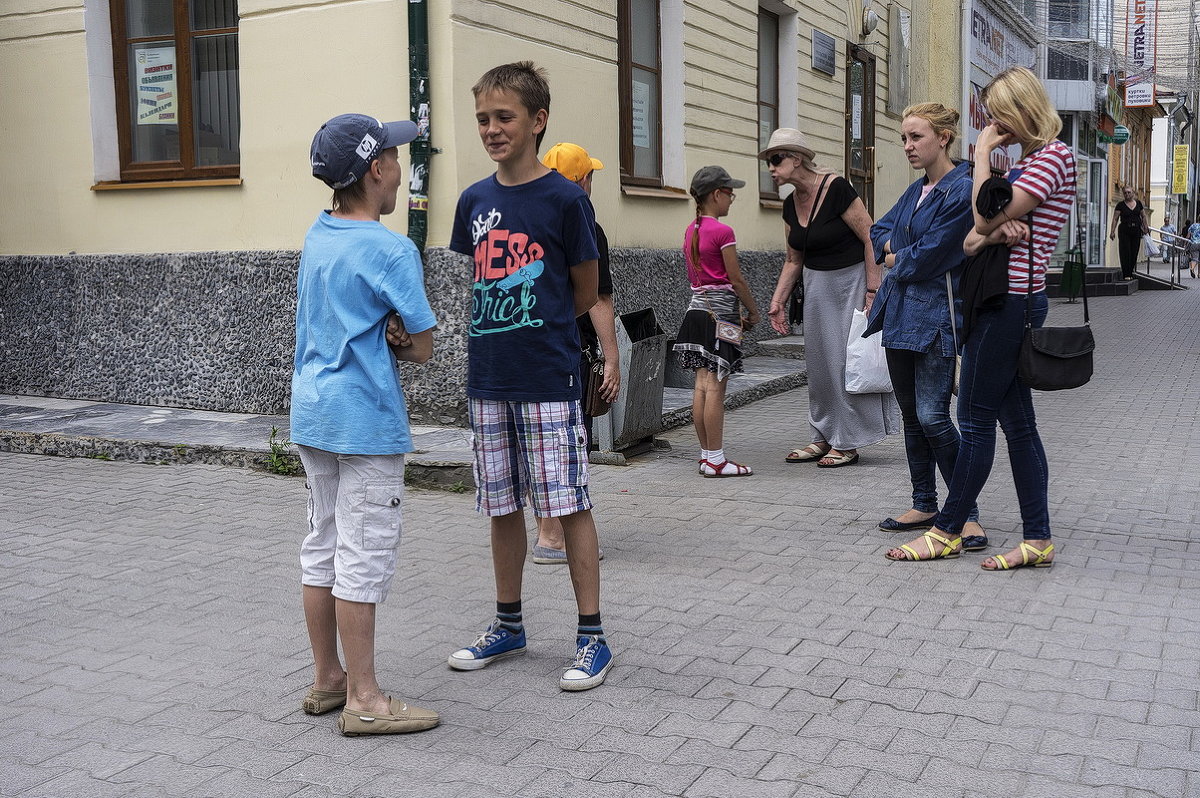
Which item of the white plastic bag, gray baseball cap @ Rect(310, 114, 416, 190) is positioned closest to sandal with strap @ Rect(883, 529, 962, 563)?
the white plastic bag

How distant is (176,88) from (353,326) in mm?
6650

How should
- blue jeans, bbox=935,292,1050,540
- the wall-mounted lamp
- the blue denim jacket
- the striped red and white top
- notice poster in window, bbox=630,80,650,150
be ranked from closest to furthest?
1. the striped red and white top
2. blue jeans, bbox=935,292,1050,540
3. the blue denim jacket
4. notice poster in window, bbox=630,80,650,150
5. the wall-mounted lamp

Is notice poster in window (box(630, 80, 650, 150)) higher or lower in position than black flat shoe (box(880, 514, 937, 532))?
higher

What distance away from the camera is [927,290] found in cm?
523

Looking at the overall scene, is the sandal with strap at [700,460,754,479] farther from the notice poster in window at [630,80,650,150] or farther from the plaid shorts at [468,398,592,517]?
the notice poster in window at [630,80,650,150]

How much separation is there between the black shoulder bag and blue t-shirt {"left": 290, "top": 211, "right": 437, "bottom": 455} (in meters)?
2.47

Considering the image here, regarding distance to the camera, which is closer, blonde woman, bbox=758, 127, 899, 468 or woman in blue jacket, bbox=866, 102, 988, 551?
woman in blue jacket, bbox=866, 102, 988, 551

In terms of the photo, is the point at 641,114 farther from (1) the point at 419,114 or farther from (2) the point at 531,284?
(2) the point at 531,284

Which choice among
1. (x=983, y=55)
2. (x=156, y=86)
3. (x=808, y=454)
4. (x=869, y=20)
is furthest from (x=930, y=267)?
(x=983, y=55)

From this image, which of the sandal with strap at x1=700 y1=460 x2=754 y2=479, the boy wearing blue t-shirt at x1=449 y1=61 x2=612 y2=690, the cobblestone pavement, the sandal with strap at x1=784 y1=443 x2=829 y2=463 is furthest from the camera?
the sandal with strap at x1=784 y1=443 x2=829 y2=463

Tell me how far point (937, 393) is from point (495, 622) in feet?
7.46

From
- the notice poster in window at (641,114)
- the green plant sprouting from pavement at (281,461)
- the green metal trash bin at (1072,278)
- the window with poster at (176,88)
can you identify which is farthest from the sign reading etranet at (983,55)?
the green plant sprouting from pavement at (281,461)

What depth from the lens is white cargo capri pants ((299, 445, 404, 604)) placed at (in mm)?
3385

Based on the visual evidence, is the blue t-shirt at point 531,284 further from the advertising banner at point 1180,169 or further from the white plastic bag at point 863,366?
the advertising banner at point 1180,169
